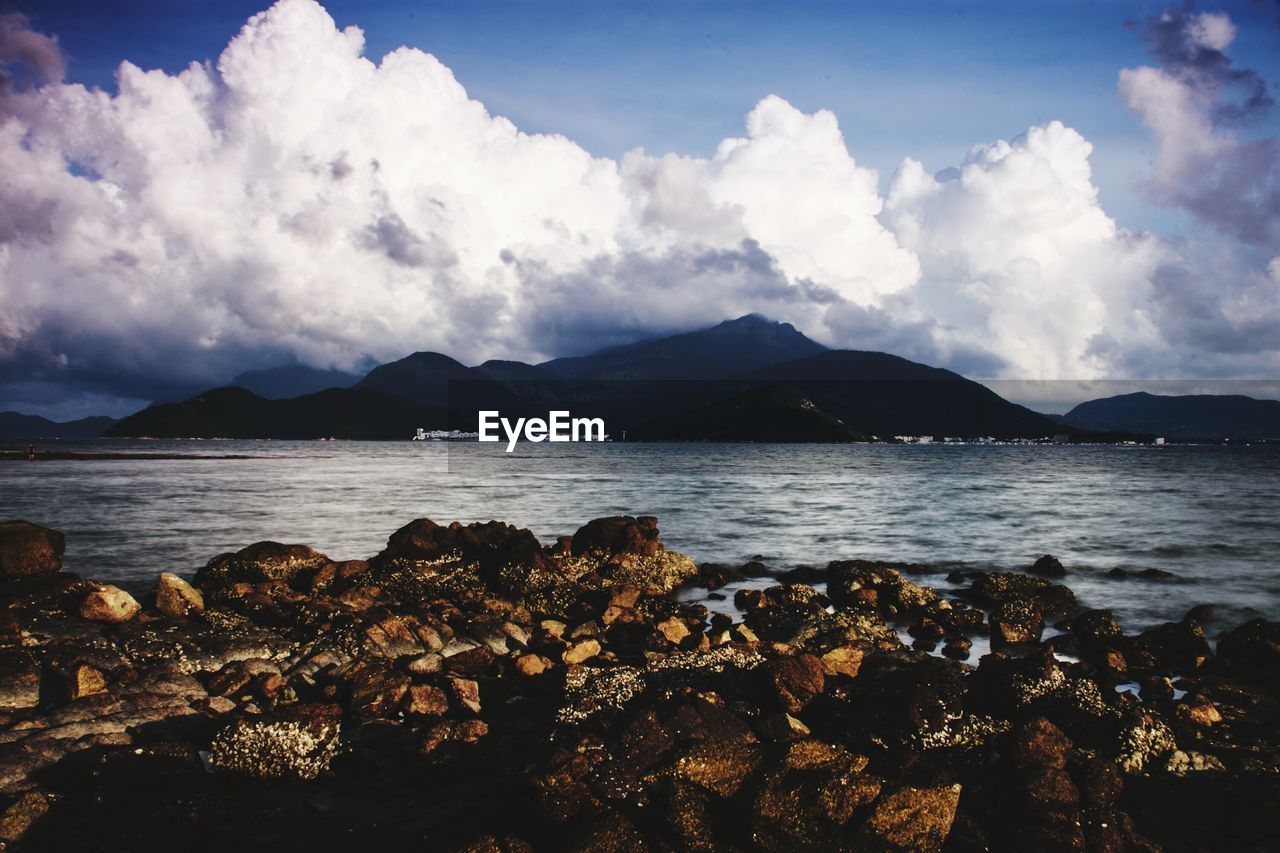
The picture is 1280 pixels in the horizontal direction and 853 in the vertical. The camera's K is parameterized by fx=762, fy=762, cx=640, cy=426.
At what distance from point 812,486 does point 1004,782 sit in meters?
72.2

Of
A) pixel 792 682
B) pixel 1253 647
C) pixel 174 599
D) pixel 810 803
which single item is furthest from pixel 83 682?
pixel 1253 647

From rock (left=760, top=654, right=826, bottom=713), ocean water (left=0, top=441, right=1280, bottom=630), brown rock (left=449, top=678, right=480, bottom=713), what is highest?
rock (left=760, top=654, right=826, bottom=713)

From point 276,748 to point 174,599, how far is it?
1061 centimetres

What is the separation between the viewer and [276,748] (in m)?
10.8

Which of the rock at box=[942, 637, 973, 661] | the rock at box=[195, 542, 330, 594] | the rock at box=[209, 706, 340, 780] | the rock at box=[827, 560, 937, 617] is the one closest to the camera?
the rock at box=[209, 706, 340, 780]

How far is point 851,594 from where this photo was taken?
2297cm

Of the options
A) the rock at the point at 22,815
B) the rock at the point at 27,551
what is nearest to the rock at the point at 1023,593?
the rock at the point at 22,815

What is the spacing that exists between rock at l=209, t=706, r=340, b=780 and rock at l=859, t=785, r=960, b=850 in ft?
24.7

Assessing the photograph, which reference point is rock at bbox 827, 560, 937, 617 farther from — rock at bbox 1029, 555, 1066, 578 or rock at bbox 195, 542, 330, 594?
rock at bbox 195, 542, 330, 594

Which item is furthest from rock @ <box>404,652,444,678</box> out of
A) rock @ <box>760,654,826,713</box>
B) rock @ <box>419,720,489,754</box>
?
rock @ <box>760,654,826,713</box>

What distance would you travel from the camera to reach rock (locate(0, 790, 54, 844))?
8.65 metres

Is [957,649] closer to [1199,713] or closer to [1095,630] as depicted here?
[1095,630]

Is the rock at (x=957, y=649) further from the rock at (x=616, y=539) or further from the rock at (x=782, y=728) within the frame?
the rock at (x=616, y=539)

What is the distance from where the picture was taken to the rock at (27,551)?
20.5 meters
